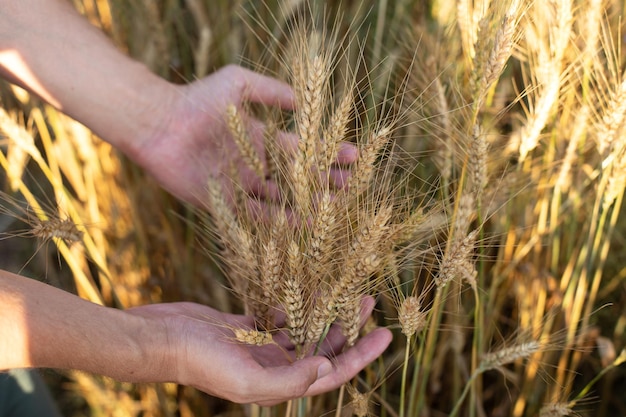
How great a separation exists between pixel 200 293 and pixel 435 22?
0.84m

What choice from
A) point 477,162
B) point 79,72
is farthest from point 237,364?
point 79,72

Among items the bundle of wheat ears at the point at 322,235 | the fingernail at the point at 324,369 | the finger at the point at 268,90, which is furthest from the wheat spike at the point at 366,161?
the finger at the point at 268,90

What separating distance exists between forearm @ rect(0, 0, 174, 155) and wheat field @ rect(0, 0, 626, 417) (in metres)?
0.13

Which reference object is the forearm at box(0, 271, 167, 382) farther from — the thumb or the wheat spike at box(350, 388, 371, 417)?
the wheat spike at box(350, 388, 371, 417)

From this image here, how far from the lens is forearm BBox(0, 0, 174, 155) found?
1.14 meters

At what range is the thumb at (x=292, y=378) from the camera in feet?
2.69

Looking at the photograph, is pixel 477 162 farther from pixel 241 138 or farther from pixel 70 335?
pixel 70 335

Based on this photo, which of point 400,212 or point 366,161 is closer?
point 366,161

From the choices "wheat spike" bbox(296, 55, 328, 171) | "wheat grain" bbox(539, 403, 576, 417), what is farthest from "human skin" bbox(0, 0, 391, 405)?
"wheat grain" bbox(539, 403, 576, 417)

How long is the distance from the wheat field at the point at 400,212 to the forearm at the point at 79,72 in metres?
0.13

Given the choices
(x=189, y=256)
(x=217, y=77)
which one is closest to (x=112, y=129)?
(x=217, y=77)

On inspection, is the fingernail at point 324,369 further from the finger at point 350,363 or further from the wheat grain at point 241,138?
the wheat grain at point 241,138

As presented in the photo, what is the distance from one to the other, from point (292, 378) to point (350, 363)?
0.37ft

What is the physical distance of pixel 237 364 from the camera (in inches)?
33.7
